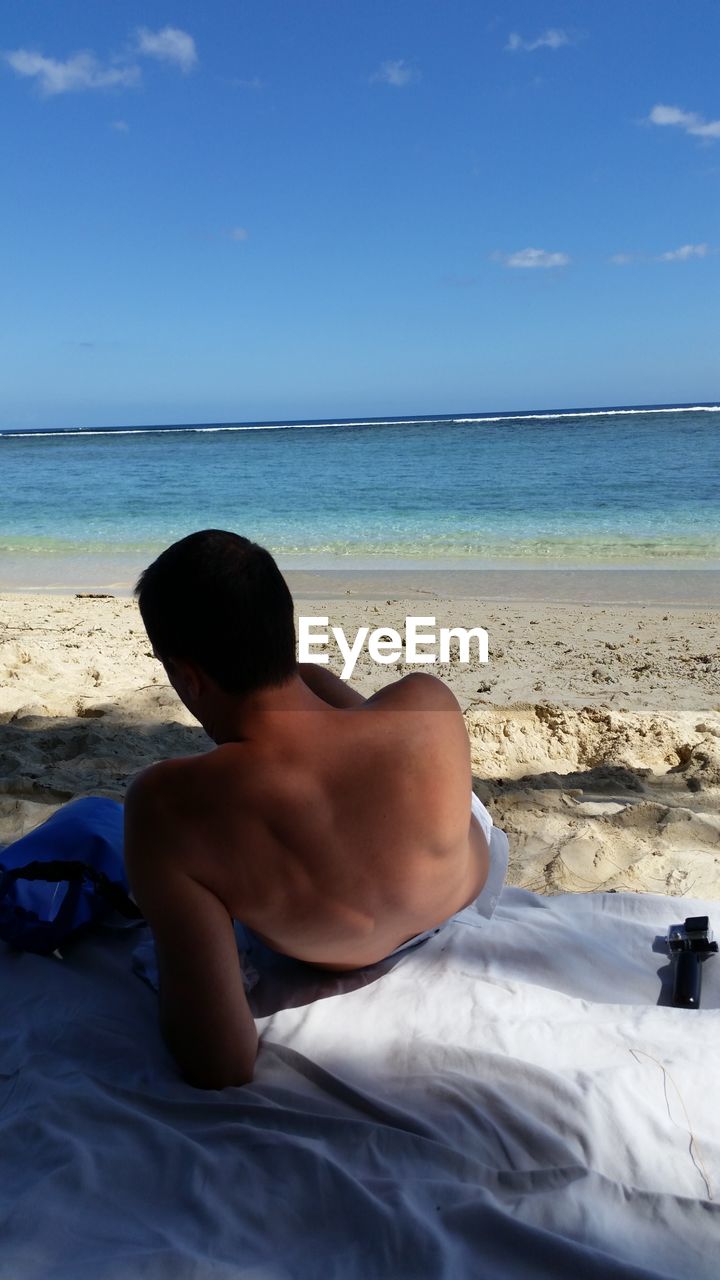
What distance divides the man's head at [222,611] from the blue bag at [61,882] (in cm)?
86

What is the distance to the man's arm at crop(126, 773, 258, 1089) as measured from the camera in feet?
5.13

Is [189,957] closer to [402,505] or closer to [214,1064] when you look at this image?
[214,1064]

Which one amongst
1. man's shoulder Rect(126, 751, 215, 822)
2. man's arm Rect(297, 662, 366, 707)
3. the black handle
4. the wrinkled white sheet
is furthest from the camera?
man's arm Rect(297, 662, 366, 707)

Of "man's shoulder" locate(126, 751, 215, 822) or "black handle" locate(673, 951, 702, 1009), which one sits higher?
"man's shoulder" locate(126, 751, 215, 822)

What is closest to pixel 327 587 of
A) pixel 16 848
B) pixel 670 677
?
pixel 670 677

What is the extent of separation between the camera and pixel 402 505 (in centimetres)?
1437

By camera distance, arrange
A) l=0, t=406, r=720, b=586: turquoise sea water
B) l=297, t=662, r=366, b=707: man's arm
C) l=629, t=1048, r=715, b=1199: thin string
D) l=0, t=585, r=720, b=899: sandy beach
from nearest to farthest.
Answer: l=629, t=1048, r=715, b=1199: thin string
l=297, t=662, r=366, b=707: man's arm
l=0, t=585, r=720, b=899: sandy beach
l=0, t=406, r=720, b=586: turquoise sea water

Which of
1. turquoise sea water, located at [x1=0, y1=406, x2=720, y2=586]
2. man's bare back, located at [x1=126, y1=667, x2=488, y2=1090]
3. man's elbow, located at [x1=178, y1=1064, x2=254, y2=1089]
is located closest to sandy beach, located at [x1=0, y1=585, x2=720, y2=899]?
man's bare back, located at [x1=126, y1=667, x2=488, y2=1090]

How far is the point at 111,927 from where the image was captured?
2180mm

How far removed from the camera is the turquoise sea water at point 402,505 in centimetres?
991

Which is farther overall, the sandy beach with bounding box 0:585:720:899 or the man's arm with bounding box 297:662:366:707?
the sandy beach with bounding box 0:585:720:899

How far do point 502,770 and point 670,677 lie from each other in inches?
59.8

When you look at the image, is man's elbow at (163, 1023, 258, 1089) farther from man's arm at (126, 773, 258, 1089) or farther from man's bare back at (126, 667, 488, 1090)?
man's bare back at (126, 667, 488, 1090)

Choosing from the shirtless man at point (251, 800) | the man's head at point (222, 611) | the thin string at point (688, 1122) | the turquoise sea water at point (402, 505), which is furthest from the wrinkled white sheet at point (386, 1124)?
the turquoise sea water at point (402, 505)
